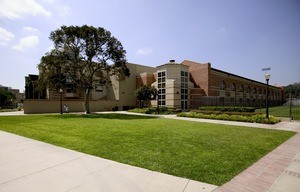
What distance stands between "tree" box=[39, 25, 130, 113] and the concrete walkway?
18436mm

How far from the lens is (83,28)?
22641mm

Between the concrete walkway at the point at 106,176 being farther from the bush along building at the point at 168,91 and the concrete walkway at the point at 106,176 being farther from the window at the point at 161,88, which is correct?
the window at the point at 161,88

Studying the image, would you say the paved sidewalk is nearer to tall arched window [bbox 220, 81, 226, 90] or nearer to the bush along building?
the bush along building

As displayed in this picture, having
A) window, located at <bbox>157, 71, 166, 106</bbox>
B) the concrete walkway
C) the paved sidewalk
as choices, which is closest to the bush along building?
window, located at <bbox>157, 71, 166, 106</bbox>

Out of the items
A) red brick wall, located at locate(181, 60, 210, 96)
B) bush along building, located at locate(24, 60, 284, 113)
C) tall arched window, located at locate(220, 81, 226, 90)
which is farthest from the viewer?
tall arched window, located at locate(220, 81, 226, 90)

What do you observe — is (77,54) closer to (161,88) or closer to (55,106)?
(55,106)

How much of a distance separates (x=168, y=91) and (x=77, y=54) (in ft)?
54.9

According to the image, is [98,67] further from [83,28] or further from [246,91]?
[246,91]

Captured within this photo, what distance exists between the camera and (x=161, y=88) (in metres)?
34.7

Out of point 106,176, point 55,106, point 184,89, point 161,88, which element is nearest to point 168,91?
point 161,88

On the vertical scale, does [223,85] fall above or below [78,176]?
above

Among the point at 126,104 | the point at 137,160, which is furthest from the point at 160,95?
the point at 137,160

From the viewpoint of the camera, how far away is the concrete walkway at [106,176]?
3713mm

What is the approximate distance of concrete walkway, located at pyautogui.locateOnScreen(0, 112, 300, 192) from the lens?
146 inches
